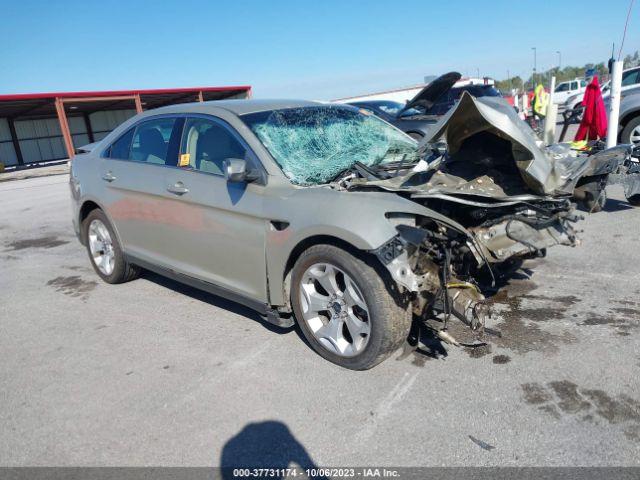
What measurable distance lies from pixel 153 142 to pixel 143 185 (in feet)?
1.33

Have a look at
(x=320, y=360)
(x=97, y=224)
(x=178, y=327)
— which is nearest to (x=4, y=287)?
(x=97, y=224)

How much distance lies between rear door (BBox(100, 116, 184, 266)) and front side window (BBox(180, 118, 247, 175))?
12 centimetres

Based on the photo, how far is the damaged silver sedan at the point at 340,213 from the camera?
2996mm

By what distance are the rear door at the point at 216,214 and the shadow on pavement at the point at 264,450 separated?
3.34 ft

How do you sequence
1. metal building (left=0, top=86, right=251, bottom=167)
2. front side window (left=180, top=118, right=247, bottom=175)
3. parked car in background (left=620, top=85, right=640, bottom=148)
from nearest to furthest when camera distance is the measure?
1. front side window (left=180, top=118, right=247, bottom=175)
2. parked car in background (left=620, top=85, right=640, bottom=148)
3. metal building (left=0, top=86, right=251, bottom=167)

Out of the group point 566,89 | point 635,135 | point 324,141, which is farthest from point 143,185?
point 566,89

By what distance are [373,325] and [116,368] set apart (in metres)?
1.86

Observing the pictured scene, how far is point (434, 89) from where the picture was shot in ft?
20.2

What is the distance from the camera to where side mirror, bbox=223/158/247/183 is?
3341 mm

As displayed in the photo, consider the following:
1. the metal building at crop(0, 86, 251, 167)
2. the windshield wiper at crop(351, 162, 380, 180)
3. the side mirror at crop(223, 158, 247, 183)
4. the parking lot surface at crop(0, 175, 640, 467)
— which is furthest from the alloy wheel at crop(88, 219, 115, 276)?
the metal building at crop(0, 86, 251, 167)

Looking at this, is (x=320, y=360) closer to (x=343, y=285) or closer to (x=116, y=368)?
(x=343, y=285)

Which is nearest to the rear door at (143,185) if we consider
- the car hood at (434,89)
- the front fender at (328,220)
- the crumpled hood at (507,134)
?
the front fender at (328,220)

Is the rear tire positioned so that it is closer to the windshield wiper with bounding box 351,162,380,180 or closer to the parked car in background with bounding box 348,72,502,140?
the windshield wiper with bounding box 351,162,380,180

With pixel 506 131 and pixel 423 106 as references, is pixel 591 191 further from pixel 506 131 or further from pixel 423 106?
pixel 423 106
